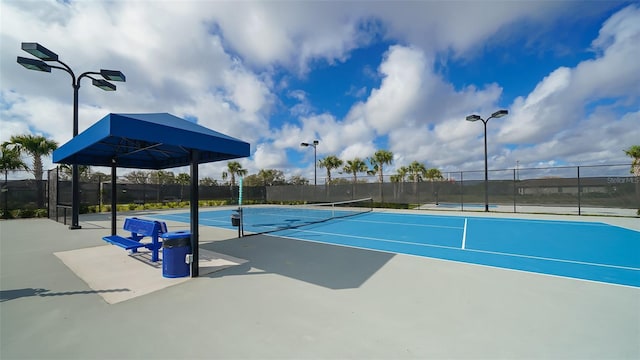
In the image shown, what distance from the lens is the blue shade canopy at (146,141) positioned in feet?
13.8

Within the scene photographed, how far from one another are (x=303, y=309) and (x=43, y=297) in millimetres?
4145

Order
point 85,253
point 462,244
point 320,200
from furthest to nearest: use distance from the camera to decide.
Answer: point 320,200
point 462,244
point 85,253

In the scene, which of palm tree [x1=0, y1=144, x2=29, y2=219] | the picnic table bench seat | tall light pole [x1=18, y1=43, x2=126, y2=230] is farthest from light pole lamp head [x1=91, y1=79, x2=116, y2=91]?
palm tree [x1=0, y1=144, x2=29, y2=219]

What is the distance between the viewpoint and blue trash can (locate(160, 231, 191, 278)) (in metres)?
5.24

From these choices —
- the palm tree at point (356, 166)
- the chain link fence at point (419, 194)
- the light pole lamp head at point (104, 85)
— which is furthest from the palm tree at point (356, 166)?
the light pole lamp head at point (104, 85)

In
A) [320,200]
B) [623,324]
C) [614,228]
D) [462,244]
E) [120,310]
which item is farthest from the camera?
[320,200]

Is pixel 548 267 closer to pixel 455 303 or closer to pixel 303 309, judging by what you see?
pixel 455 303

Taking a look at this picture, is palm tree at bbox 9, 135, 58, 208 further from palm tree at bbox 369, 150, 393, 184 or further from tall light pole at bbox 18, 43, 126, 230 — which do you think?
palm tree at bbox 369, 150, 393, 184

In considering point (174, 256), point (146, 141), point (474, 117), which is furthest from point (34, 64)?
point (474, 117)

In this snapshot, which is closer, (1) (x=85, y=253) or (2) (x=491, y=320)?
(2) (x=491, y=320)

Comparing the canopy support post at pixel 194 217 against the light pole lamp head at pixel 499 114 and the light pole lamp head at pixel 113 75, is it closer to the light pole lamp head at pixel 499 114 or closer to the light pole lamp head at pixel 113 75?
the light pole lamp head at pixel 113 75

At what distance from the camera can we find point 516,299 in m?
4.12

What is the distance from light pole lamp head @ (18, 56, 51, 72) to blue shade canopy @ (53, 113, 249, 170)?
4.95m

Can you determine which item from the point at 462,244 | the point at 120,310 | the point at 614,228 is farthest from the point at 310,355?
the point at 614,228
